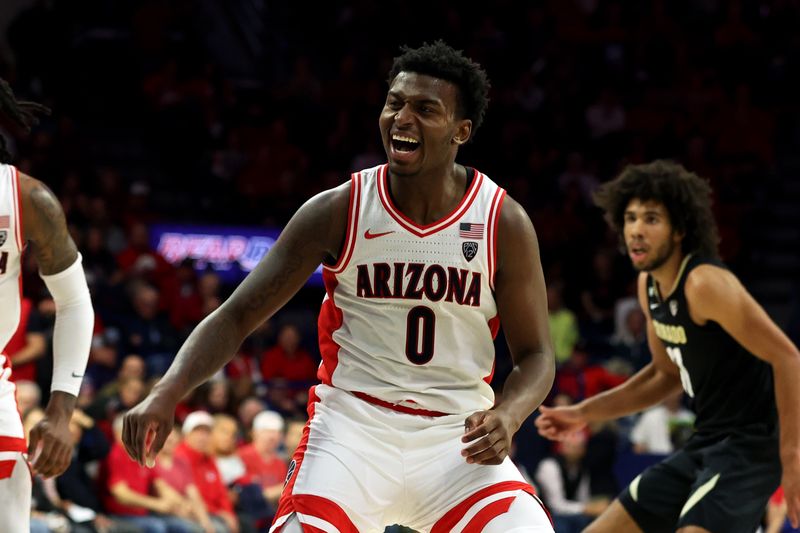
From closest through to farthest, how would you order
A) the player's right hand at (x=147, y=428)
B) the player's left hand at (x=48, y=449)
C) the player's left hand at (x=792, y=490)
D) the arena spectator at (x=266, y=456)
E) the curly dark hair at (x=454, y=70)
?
1. the player's right hand at (x=147, y=428)
2. the curly dark hair at (x=454, y=70)
3. the player's left hand at (x=48, y=449)
4. the player's left hand at (x=792, y=490)
5. the arena spectator at (x=266, y=456)

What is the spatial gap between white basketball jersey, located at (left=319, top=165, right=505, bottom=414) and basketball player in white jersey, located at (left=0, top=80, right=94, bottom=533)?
0.93 m

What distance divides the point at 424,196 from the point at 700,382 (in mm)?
1672

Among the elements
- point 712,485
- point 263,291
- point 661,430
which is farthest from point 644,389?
point 661,430

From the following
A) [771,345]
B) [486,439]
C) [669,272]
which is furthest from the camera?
[669,272]

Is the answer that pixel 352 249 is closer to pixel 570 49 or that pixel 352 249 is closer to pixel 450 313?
pixel 450 313

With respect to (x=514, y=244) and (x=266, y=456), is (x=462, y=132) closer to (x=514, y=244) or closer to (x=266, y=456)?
(x=514, y=244)

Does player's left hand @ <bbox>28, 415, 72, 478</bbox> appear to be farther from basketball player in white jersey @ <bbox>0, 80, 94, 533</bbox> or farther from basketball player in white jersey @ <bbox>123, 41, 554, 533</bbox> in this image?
basketball player in white jersey @ <bbox>123, 41, 554, 533</bbox>

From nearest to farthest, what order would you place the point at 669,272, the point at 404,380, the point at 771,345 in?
1. the point at 404,380
2. the point at 771,345
3. the point at 669,272

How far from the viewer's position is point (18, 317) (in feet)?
13.1

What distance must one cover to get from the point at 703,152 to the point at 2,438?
38.8 feet

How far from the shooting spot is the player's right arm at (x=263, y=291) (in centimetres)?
346

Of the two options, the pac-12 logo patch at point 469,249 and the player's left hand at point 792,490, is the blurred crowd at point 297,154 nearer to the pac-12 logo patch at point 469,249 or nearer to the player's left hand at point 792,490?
the player's left hand at point 792,490

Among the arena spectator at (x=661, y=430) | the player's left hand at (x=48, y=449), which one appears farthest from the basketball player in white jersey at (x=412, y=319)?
the arena spectator at (x=661, y=430)

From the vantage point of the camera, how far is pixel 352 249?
148 inches
